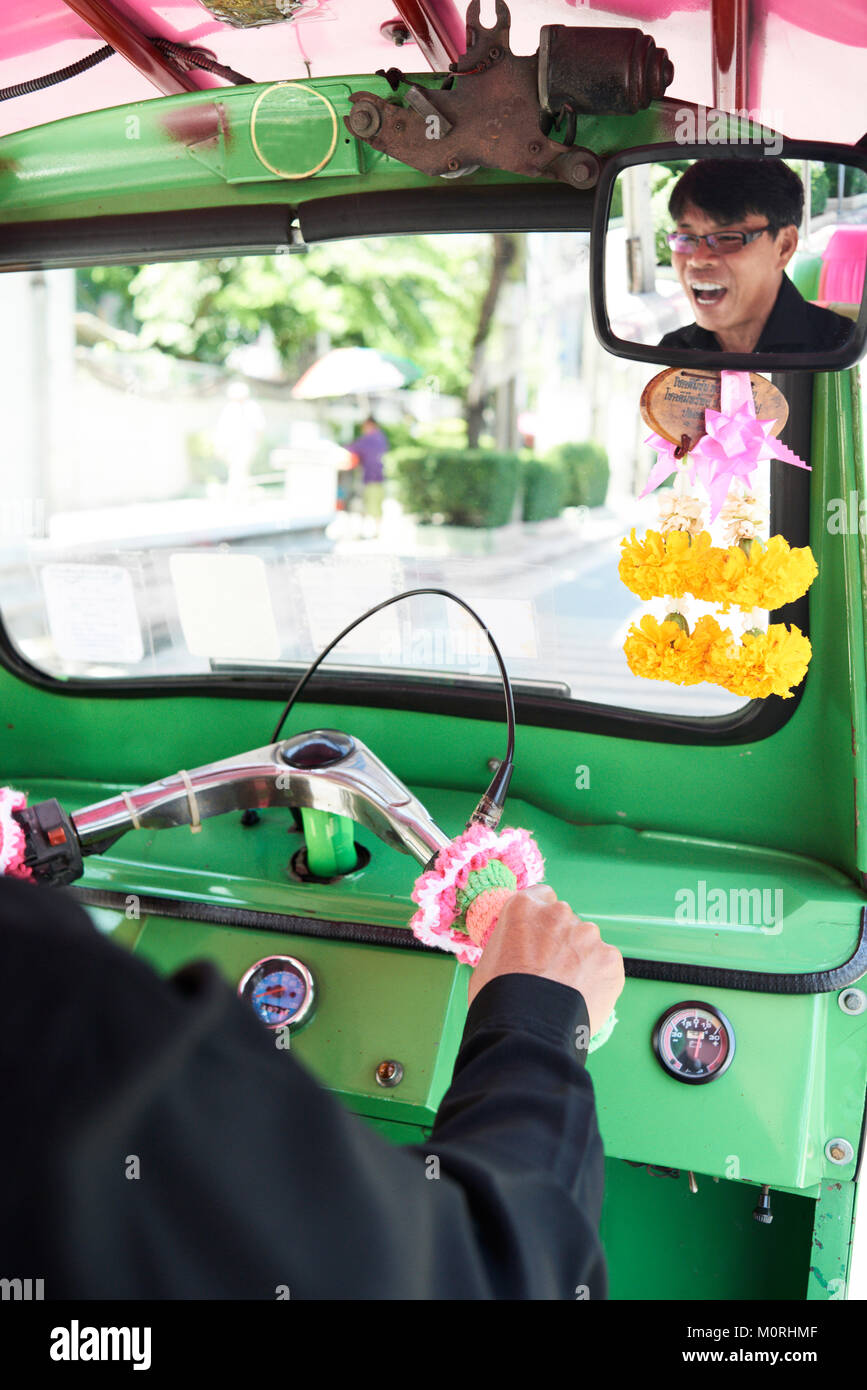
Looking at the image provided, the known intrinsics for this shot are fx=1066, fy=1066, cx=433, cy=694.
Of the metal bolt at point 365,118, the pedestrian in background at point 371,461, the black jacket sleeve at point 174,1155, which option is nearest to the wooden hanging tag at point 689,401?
the metal bolt at point 365,118

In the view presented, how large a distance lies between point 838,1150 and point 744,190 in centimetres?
132

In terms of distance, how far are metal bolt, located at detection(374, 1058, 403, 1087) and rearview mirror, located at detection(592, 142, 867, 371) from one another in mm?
1088

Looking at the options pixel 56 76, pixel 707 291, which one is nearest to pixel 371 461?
pixel 56 76

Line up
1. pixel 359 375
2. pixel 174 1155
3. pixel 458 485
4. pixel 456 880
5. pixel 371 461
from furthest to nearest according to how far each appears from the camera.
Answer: pixel 458 485
pixel 371 461
pixel 359 375
pixel 456 880
pixel 174 1155

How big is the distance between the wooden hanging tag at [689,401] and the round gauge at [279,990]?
101 cm

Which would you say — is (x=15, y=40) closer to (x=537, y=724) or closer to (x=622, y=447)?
(x=622, y=447)

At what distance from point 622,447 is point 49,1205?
1.73m

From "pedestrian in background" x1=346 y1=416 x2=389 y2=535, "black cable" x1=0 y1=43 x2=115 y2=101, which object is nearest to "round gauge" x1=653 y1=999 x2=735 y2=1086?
"black cable" x1=0 y1=43 x2=115 y2=101

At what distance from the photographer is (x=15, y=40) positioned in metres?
1.66

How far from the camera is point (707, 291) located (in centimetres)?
142

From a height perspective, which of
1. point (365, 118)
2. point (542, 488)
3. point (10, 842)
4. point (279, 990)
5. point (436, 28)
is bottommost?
point (279, 990)

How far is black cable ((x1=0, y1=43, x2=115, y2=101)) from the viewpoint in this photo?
1709 mm
